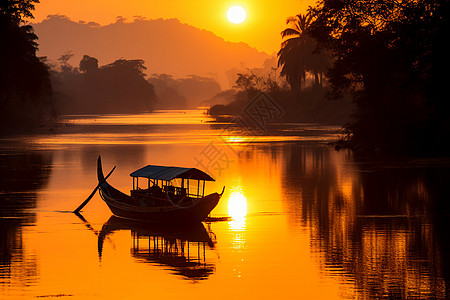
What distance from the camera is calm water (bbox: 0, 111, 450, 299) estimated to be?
20.3 metres

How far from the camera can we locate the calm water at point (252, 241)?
66.7 feet

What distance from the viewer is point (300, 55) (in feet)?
432

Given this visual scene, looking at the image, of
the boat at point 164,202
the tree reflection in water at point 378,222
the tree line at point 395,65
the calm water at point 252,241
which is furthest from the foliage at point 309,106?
the boat at point 164,202

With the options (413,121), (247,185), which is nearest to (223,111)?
(413,121)

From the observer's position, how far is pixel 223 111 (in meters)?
195

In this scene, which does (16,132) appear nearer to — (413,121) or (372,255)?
(413,121)

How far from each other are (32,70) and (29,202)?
65633 millimetres

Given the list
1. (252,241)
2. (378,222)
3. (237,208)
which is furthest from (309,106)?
(252,241)

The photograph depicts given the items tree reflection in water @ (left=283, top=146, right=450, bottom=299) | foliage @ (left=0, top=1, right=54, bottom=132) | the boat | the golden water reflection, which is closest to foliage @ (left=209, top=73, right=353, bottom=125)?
foliage @ (left=0, top=1, right=54, bottom=132)

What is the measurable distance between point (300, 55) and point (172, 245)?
352 feet

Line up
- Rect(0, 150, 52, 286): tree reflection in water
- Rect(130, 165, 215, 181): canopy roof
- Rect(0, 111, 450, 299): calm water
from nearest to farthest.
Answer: Rect(0, 111, 450, 299): calm water → Rect(0, 150, 52, 286): tree reflection in water → Rect(130, 165, 215, 181): canopy roof

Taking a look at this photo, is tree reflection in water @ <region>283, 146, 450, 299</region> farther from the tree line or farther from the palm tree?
the palm tree

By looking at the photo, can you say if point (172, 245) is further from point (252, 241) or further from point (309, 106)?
point (309, 106)

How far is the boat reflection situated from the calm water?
0.04m
